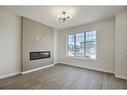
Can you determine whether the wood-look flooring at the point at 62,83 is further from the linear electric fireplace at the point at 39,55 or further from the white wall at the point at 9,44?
the linear electric fireplace at the point at 39,55

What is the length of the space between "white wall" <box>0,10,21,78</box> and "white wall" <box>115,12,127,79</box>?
4.11m

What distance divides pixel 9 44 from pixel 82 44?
3775 millimetres

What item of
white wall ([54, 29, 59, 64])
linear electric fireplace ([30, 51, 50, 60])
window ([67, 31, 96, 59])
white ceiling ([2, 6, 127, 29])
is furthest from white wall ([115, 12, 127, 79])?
white wall ([54, 29, 59, 64])

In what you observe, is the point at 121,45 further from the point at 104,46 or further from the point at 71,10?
the point at 71,10

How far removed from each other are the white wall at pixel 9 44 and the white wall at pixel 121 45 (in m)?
4.11

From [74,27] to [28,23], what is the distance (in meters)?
2.75

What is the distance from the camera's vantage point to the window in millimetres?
5095

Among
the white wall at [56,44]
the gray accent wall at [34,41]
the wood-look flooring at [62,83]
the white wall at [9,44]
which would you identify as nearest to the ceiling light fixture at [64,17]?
the gray accent wall at [34,41]

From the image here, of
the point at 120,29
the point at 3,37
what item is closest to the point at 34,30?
the point at 3,37

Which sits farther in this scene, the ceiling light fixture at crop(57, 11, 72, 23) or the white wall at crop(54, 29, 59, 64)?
the white wall at crop(54, 29, 59, 64)

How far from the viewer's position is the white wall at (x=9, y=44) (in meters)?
3.54

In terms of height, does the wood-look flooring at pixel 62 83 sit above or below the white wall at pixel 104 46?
below

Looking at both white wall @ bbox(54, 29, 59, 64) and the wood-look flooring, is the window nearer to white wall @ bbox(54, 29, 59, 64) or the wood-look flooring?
white wall @ bbox(54, 29, 59, 64)
